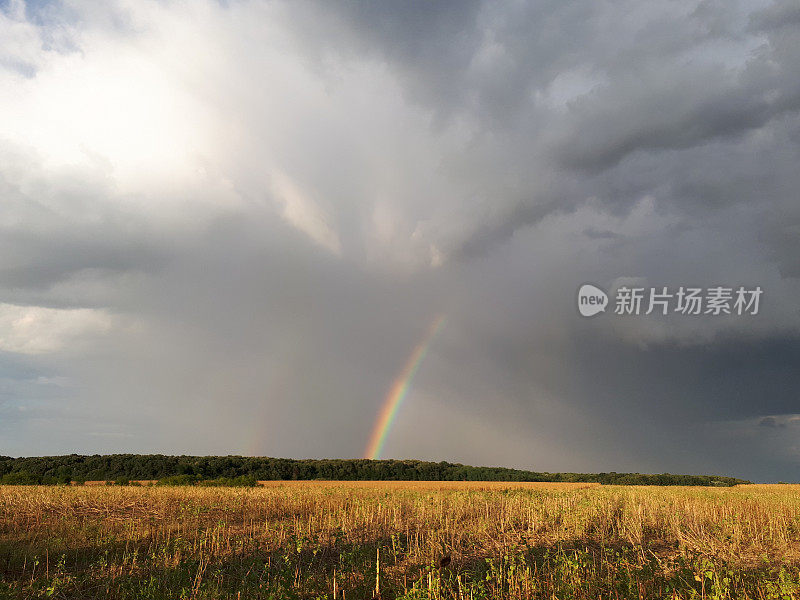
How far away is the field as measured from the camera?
1159 centimetres

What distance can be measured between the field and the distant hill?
39.8m

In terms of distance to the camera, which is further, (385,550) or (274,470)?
(274,470)

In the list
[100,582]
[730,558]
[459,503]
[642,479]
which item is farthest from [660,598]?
[642,479]

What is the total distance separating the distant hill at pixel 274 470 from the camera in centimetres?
7638

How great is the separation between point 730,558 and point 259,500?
73.7ft

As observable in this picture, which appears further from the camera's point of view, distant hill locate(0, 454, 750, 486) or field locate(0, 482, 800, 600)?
distant hill locate(0, 454, 750, 486)

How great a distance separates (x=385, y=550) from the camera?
15984 mm

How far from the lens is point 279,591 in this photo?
11016mm

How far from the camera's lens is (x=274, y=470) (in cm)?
8638

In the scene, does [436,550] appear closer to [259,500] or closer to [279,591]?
[279,591]

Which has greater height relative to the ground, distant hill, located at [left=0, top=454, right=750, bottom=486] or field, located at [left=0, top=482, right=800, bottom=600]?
field, located at [left=0, top=482, right=800, bottom=600]

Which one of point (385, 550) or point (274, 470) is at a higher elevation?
point (385, 550)

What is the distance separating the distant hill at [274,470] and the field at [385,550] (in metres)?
39.8

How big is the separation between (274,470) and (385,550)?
250ft
